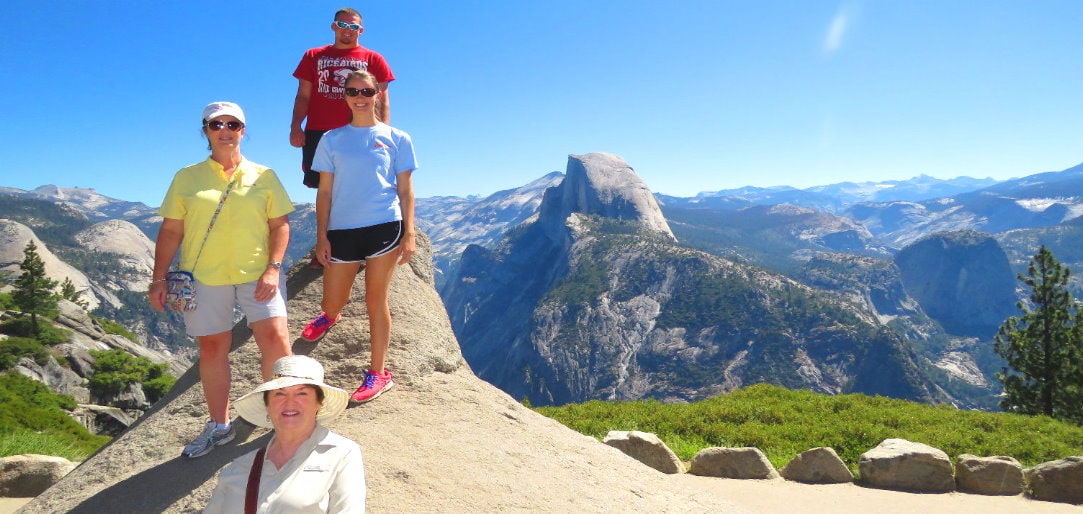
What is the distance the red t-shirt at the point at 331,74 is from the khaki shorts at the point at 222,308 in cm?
211

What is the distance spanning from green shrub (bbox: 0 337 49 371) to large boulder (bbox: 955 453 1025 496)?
55.8 m

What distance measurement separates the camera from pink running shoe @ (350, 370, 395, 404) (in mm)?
5957

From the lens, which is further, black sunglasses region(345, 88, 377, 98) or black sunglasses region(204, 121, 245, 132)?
black sunglasses region(345, 88, 377, 98)

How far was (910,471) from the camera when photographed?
917cm

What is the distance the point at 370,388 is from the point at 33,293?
69.0 meters

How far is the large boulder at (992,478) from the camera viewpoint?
9.11 m

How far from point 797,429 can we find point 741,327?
146 m

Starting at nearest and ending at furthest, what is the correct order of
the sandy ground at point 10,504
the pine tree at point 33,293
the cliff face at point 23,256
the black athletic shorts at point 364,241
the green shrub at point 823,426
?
the black athletic shorts at point 364,241
the sandy ground at point 10,504
the green shrub at point 823,426
the pine tree at point 33,293
the cliff face at point 23,256

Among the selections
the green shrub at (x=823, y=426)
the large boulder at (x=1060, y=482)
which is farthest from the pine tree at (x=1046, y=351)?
the large boulder at (x=1060, y=482)

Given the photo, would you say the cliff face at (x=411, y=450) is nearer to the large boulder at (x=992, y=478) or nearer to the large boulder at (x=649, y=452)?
the large boulder at (x=649, y=452)

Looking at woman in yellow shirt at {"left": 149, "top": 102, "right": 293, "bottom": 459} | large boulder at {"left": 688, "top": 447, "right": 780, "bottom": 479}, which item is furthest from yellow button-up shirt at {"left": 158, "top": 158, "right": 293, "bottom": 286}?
large boulder at {"left": 688, "top": 447, "right": 780, "bottom": 479}

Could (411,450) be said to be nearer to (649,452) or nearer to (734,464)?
(649,452)

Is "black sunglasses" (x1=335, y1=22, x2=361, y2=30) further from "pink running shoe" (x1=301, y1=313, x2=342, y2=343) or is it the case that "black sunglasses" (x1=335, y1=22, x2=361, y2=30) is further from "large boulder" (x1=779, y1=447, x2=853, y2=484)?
"large boulder" (x1=779, y1=447, x2=853, y2=484)

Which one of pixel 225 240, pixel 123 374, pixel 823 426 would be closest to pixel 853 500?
pixel 823 426
